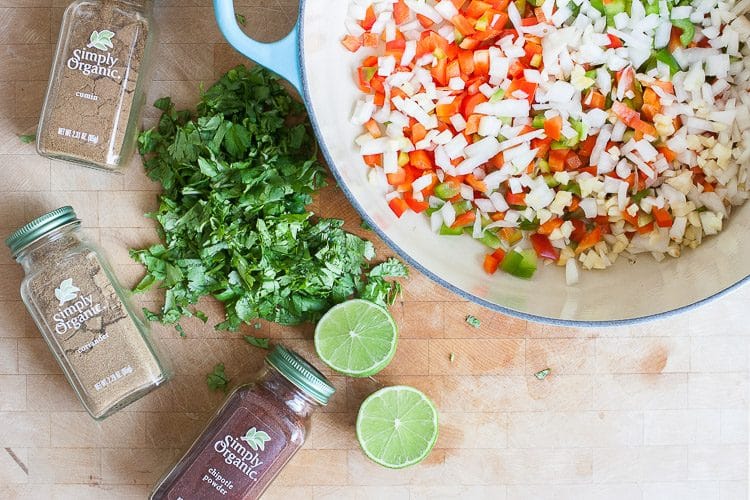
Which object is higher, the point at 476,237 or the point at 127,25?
the point at 127,25

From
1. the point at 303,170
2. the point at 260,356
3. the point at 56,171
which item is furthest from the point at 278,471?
the point at 56,171

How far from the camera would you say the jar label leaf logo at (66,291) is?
5.21ft

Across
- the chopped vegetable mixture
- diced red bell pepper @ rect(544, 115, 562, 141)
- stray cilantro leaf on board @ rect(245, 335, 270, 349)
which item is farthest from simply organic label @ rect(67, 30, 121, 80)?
diced red bell pepper @ rect(544, 115, 562, 141)

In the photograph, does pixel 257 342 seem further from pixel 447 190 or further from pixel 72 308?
pixel 447 190

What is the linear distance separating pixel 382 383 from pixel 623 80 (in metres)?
0.87

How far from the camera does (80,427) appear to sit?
1752 millimetres

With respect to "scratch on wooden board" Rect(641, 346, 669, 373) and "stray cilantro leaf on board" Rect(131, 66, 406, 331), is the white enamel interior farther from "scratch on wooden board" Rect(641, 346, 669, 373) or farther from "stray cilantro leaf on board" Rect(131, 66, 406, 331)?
"scratch on wooden board" Rect(641, 346, 669, 373)

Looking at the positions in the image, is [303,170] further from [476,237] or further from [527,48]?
[527,48]

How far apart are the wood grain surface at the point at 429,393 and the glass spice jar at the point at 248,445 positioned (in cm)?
15

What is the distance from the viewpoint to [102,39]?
1577 mm

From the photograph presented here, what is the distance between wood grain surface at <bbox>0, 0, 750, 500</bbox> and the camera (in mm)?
1724

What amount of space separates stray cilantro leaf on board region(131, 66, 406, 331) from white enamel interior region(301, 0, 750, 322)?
180mm

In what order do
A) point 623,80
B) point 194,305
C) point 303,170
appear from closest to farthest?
1. point 623,80
2. point 303,170
3. point 194,305

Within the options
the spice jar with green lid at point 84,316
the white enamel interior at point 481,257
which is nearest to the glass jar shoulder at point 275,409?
the spice jar with green lid at point 84,316
